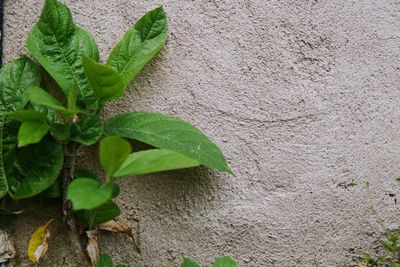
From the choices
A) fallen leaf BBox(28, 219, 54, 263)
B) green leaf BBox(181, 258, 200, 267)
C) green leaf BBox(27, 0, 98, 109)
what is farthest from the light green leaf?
green leaf BBox(181, 258, 200, 267)

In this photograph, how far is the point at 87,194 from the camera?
0.68 metres

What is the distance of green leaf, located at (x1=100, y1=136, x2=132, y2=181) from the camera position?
2.27ft

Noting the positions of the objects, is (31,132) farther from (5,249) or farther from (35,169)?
(5,249)

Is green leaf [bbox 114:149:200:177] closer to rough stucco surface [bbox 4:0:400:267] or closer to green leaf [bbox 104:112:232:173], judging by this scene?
green leaf [bbox 104:112:232:173]

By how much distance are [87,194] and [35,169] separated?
263 millimetres

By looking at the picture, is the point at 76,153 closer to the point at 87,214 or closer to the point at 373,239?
the point at 87,214

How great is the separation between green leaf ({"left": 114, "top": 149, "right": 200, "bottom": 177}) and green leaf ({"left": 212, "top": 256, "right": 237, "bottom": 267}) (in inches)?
10.5

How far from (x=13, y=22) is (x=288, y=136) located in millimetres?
656

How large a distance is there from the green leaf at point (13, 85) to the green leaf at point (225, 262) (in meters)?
0.45

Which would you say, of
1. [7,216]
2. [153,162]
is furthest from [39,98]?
[7,216]

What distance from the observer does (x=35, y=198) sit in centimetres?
97

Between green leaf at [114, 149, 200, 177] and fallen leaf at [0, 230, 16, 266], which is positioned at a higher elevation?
green leaf at [114, 149, 200, 177]

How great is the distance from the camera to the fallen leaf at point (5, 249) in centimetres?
94

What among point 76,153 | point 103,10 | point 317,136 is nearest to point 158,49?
point 103,10
